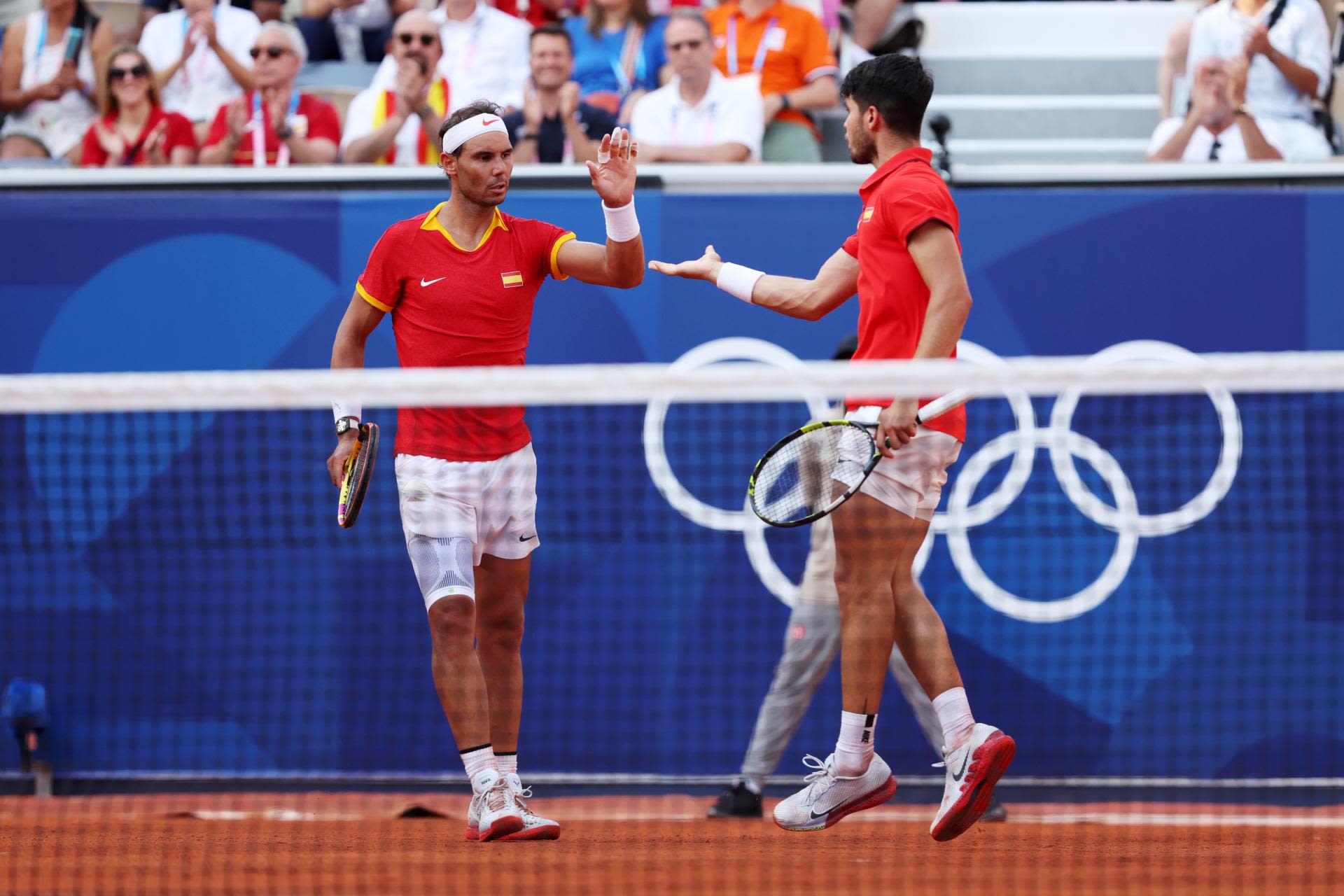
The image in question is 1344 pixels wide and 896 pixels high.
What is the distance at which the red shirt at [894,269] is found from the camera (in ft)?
15.6

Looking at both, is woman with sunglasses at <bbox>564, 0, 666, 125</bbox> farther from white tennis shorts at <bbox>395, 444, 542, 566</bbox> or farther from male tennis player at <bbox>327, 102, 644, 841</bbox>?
white tennis shorts at <bbox>395, 444, 542, 566</bbox>

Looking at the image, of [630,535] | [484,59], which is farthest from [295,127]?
[630,535]

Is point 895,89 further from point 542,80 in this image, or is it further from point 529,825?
point 542,80

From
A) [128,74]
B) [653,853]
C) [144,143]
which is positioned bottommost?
[653,853]

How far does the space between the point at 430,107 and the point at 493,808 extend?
3.94 metres

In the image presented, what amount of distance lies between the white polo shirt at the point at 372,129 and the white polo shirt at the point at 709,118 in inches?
41.0

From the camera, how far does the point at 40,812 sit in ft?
21.6

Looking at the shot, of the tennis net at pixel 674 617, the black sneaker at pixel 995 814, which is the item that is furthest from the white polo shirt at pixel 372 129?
the black sneaker at pixel 995 814

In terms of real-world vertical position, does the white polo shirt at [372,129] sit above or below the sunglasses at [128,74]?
below

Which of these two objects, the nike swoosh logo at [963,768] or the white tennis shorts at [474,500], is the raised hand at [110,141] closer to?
the white tennis shorts at [474,500]

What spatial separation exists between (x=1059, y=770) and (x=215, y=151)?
15.9 ft

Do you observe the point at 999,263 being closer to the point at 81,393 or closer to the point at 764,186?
the point at 764,186

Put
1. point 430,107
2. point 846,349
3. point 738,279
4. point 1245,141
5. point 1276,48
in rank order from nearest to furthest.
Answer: point 738,279 → point 846,349 → point 1245,141 → point 430,107 → point 1276,48

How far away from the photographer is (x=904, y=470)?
4.76 m
